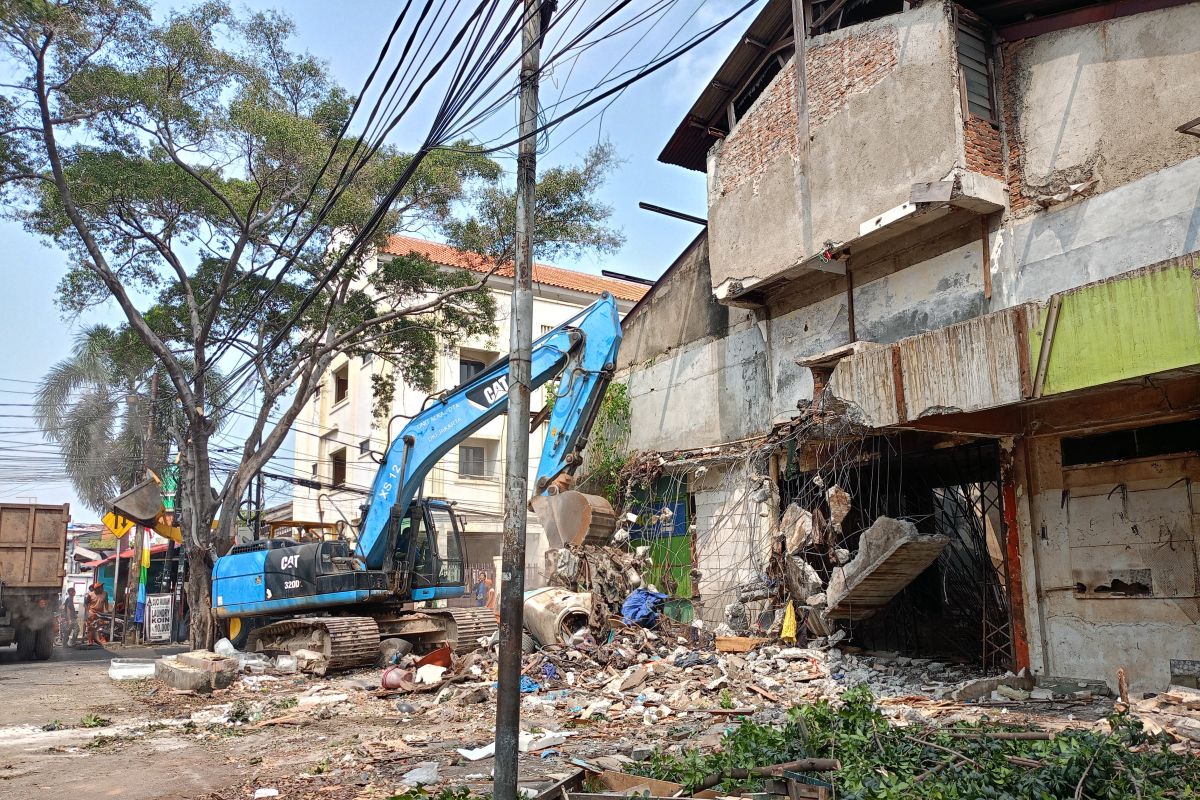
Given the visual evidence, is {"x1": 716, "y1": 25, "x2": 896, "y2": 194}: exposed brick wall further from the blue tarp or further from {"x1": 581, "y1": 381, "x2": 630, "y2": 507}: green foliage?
the blue tarp

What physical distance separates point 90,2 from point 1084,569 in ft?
57.4

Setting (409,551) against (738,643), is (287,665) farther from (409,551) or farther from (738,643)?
(738,643)

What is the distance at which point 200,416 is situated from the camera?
55.8 feet

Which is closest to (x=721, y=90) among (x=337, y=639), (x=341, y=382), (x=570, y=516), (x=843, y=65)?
(x=843, y=65)

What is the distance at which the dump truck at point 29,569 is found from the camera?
1728 cm

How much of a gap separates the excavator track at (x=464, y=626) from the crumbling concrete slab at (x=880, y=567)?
209 inches

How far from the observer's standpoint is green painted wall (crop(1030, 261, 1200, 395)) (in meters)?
7.32

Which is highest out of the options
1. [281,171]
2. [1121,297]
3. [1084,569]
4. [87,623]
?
[281,171]

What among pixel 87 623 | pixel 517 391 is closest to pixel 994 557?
pixel 517 391

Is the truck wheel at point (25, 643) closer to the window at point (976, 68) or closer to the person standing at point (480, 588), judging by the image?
the person standing at point (480, 588)

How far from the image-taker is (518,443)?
580 centimetres

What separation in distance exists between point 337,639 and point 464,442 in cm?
1763

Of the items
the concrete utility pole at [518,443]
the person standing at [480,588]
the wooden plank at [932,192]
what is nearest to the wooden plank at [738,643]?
the wooden plank at [932,192]

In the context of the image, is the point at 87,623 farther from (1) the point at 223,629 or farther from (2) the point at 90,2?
(2) the point at 90,2
